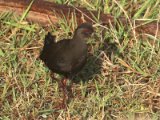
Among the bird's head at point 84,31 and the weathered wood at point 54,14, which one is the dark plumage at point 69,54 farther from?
the weathered wood at point 54,14

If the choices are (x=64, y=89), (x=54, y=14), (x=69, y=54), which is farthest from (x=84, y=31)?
(x=54, y=14)

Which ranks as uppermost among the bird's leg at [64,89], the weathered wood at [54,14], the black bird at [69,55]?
the weathered wood at [54,14]

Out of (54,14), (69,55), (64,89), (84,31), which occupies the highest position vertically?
(54,14)

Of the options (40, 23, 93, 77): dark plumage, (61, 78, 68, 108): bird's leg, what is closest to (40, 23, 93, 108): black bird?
(40, 23, 93, 77): dark plumage

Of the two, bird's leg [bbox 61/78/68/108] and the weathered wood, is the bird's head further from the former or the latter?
the weathered wood

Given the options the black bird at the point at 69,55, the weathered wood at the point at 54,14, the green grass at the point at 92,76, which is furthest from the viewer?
the weathered wood at the point at 54,14

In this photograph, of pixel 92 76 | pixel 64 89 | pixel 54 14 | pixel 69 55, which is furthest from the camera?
pixel 54 14

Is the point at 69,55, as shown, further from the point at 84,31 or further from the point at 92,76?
the point at 92,76

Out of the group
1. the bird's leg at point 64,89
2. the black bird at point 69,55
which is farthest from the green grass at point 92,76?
the black bird at point 69,55
